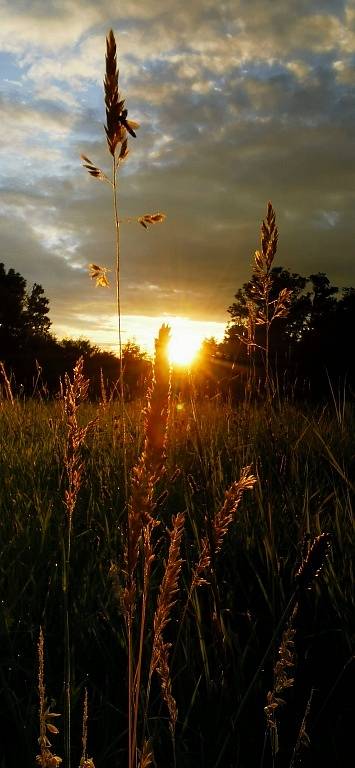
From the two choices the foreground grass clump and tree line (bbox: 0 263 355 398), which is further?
tree line (bbox: 0 263 355 398)

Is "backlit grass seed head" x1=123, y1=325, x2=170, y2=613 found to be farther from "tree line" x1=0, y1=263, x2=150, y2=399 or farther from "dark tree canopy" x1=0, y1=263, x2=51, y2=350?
"dark tree canopy" x1=0, y1=263, x2=51, y2=350

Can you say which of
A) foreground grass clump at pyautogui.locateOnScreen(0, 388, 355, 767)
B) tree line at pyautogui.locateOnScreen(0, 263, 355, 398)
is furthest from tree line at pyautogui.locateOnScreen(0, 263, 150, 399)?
foreground grass clump at pyautogui.locateOnScreen(0, 388, 355, 767)

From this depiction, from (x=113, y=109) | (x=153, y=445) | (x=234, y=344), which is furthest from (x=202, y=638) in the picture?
(x=234, y=344)

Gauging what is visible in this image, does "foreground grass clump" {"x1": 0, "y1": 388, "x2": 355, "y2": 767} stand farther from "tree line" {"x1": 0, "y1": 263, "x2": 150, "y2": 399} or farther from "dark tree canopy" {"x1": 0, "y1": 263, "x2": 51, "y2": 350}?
"dark tree canopy" {"x1": 0, "y1": 263, "x2": 51, "y2": 350}

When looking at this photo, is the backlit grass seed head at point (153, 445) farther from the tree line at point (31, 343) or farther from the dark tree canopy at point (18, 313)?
the dark tree canopy at point (18, 313)

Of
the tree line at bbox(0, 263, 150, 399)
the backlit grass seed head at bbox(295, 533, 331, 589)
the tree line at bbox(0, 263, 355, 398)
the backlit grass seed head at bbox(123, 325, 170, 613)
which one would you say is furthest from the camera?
the tree line at bbox(0, 263, 150, 399)

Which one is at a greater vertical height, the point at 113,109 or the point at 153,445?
the point at 113,109

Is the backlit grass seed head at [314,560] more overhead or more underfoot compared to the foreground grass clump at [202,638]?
more overhead

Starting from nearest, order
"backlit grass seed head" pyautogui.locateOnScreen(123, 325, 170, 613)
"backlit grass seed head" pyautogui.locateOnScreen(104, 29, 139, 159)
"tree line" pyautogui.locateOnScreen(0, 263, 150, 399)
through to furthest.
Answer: "backlit grass seed head" pyautogui.locateOnScreen(123, 325, 170, 613), "backlit grass seed head" pyautogui.locateOnScreen(104, 29, 139, 159), "tree line" pyautogui.locateOnScreen(0, 263, 150, 399)

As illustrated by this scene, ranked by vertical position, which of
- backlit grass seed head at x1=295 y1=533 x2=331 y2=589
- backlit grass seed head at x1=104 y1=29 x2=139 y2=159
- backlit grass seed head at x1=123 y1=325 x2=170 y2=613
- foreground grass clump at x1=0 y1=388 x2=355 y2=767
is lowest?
foreground grass clump at x1=0 y1=388 x2=355 y2=767

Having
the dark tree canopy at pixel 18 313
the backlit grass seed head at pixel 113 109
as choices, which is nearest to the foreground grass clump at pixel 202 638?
the backlit grass seed head at pixel 113 109

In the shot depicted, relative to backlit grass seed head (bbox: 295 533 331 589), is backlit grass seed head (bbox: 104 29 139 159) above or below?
above

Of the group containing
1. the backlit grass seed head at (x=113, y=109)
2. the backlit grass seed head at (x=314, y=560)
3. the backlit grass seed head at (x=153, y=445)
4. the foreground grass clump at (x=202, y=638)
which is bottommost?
the foreground grass clump at (x=202, y=638)

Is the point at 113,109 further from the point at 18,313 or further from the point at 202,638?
the point at 18,313
